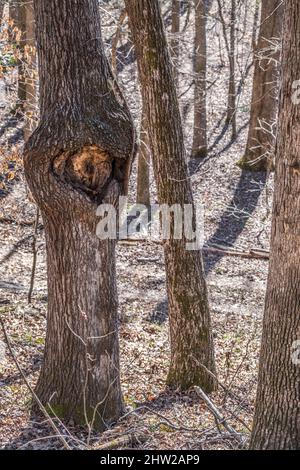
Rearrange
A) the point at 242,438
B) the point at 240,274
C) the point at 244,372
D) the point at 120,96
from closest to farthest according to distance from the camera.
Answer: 1. the point at 242,438
2. the point at 120,96
3. the point at 244,372
4. the point at 240,274

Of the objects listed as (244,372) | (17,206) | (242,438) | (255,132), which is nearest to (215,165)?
(255,132)

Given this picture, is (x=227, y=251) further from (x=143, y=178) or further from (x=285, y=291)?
(x=285, y=291)

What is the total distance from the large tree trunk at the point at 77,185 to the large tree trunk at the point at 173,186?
1173 mm

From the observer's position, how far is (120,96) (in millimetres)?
7617

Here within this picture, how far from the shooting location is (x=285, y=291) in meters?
5.24

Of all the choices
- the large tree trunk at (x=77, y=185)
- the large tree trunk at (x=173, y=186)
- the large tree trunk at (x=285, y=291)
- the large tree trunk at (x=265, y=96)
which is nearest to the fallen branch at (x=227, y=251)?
the large tree trunk at (x=265, y=96)

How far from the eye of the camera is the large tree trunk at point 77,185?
7.25 meters

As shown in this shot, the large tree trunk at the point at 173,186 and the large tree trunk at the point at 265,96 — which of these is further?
the large tree trunk at the point at 265,96

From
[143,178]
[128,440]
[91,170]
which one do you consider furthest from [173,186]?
[143,178]

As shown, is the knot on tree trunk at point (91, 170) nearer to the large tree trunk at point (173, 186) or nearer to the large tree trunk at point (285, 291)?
the large tree trunk at point (173, 186)

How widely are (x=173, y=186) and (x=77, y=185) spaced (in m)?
1.97

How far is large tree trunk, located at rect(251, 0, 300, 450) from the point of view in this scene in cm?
505

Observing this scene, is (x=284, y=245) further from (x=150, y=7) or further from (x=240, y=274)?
(x=240, y=274)

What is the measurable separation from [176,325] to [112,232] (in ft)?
7.50
